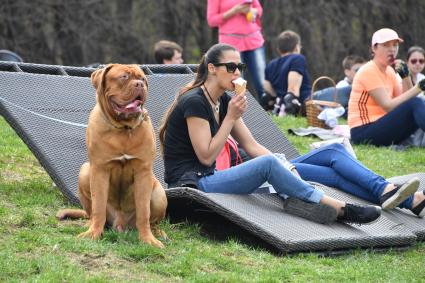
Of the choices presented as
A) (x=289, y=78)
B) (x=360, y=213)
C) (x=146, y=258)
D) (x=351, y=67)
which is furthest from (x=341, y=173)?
(x=351, y=67)

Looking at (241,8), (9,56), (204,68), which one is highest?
(204,68)

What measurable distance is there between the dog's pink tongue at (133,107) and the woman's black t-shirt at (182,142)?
77cm

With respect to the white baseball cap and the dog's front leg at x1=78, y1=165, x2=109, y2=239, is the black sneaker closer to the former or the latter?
the dog's front leg at x1=78, y1=165, x2=109, y2=239

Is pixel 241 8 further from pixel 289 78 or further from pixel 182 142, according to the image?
pixel 182 142


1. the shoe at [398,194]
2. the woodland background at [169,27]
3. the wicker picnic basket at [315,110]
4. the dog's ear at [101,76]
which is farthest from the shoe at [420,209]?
the woodland background at [169,27]

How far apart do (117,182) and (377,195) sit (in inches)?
88.0

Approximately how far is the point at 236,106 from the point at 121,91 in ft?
3.41

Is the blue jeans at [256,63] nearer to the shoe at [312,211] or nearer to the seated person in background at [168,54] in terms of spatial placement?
the seated person in background at [168,54]

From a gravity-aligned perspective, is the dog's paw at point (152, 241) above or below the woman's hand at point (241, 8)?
below

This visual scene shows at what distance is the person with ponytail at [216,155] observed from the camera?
22.1 ft

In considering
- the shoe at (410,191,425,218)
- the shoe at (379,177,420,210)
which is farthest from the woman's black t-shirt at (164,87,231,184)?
the shoe at (410,191,425,218)

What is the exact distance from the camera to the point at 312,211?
6.80 m

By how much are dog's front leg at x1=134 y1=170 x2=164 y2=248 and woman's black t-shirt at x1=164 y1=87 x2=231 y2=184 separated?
71 centimetres

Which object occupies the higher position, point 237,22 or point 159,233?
point 237,22
